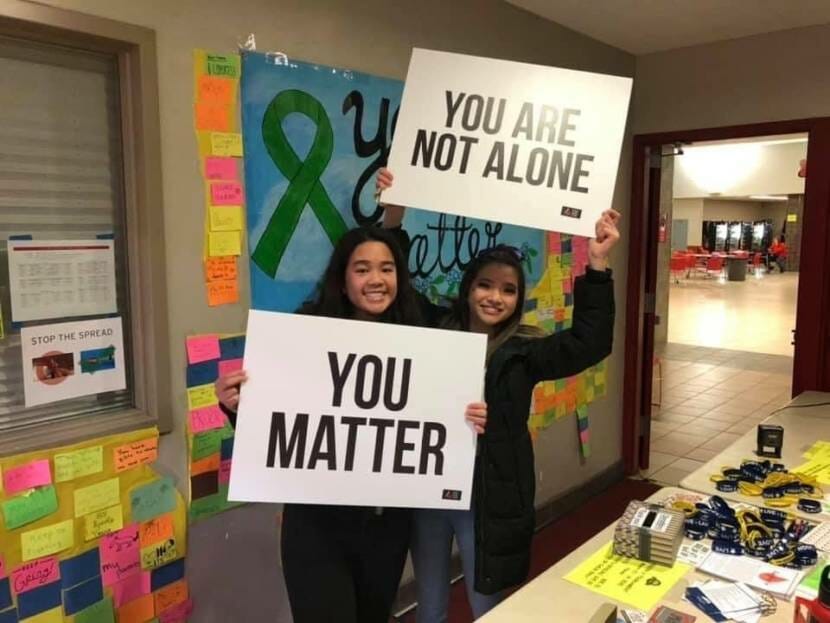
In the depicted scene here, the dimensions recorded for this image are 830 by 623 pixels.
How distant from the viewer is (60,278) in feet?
5.77

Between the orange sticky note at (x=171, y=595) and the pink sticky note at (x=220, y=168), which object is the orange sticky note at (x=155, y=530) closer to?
the orange sticky note at (x=171, y=595)

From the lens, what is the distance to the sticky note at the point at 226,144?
1995 millimetres

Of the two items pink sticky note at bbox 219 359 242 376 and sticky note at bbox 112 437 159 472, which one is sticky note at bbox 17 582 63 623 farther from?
pink sticky note at bbox 219 359 242 376

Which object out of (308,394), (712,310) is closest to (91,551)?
(308,394)

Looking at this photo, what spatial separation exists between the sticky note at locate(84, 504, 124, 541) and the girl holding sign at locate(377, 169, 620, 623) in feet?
2.65

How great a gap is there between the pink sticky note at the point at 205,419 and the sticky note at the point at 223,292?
315mm

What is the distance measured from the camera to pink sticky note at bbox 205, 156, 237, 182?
1.99 metres

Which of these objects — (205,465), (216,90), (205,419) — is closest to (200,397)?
(205,419)

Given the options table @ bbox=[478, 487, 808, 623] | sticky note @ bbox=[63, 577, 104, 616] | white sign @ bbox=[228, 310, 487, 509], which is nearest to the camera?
table @ bbox=[478, 487, 808, 623]

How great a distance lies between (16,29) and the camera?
1.62 meters

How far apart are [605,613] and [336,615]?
29.0 inches

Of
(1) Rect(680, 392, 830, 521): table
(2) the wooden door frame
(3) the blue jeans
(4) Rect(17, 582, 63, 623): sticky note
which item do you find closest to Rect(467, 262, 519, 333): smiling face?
(3) the blue jeans

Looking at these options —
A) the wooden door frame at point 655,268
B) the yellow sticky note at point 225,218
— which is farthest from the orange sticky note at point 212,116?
the wooden door frame at point 655,268

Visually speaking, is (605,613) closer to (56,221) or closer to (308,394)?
(308,394)
